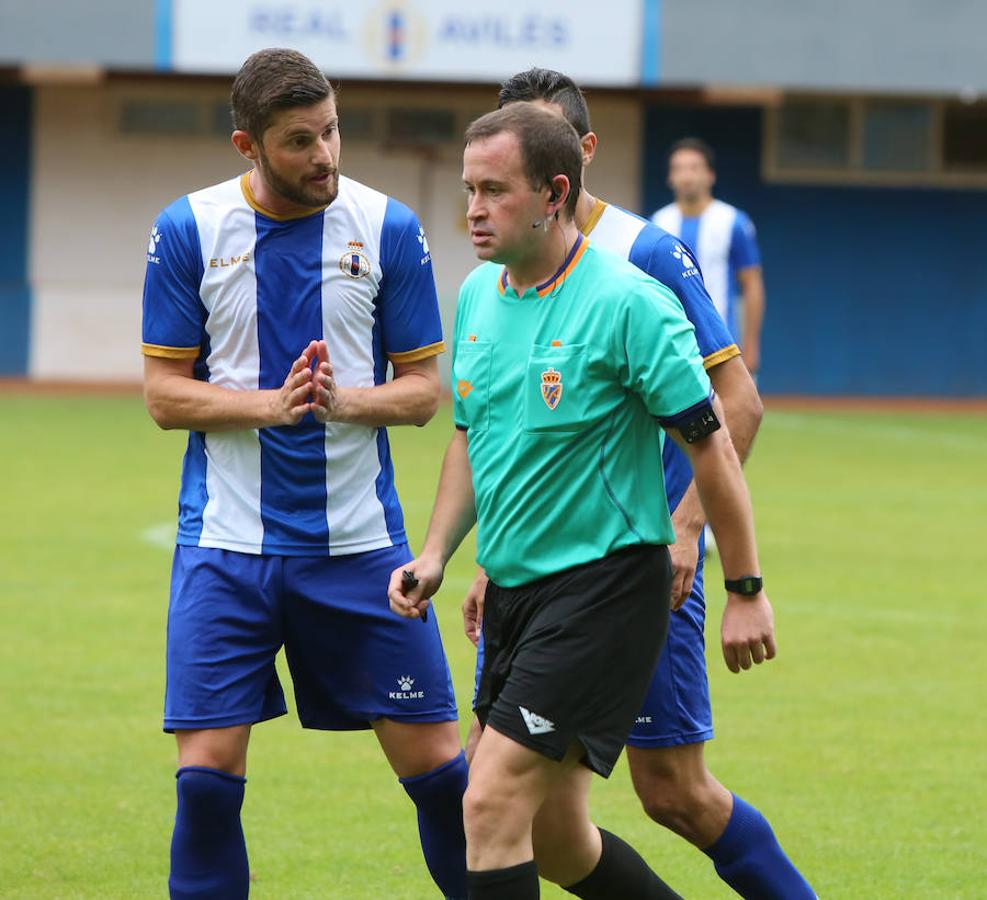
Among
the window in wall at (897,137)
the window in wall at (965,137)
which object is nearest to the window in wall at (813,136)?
the window in wall at (897,137)

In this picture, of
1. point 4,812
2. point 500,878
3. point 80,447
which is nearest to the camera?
point 500,878

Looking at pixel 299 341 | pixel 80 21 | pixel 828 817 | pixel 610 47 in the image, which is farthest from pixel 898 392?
pixel 299 341

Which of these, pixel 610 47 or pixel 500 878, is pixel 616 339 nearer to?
pixel 500 878

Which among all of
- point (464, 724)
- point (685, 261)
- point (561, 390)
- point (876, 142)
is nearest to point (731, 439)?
point (685, 261)

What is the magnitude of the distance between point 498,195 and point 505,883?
151 centimetres

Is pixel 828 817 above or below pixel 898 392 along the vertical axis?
above

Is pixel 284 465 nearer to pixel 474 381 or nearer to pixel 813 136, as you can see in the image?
pixel 474 381

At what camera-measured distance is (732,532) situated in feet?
14.0

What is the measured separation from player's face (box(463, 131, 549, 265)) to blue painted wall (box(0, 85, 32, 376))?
23.7 meters

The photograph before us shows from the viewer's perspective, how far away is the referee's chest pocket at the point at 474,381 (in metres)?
4.42

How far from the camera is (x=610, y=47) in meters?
25.1

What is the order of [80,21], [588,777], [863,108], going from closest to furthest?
[588,777] → [80,21] → [863,108]

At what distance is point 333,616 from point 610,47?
2110 cm

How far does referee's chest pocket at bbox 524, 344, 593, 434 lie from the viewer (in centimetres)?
425
